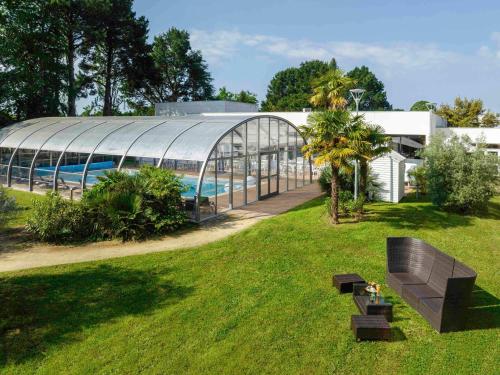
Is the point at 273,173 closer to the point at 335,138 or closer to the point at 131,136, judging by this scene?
the point at 131,136

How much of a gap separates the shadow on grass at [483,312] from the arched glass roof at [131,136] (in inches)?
423

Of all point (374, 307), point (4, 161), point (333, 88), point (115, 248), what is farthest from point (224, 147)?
point (4, 161)

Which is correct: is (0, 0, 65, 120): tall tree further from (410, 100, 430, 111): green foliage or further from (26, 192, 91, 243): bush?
(410, 100, 430, 111): green foliage

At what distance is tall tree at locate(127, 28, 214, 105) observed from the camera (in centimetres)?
5175

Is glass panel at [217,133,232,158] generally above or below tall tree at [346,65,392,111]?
below

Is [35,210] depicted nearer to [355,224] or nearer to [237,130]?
[237,130]

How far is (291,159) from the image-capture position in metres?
24.0

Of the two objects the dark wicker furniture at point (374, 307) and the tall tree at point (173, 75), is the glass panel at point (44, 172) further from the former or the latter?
the tall tree at point (173, 75)

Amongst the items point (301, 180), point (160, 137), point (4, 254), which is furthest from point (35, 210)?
point (301, 180)

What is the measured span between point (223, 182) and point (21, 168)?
→ 43.6 feet

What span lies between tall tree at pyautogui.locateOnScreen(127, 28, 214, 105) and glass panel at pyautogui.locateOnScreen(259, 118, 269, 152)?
32.1 metres

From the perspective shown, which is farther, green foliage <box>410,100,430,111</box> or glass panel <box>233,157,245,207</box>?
green foliage <box>410,100,430,111</box>

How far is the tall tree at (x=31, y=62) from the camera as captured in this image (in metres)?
32.6

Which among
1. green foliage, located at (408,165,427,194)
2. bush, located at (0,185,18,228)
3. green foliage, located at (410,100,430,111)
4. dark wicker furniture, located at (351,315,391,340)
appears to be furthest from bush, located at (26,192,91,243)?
green foliage, located at (410,100,430,111)
